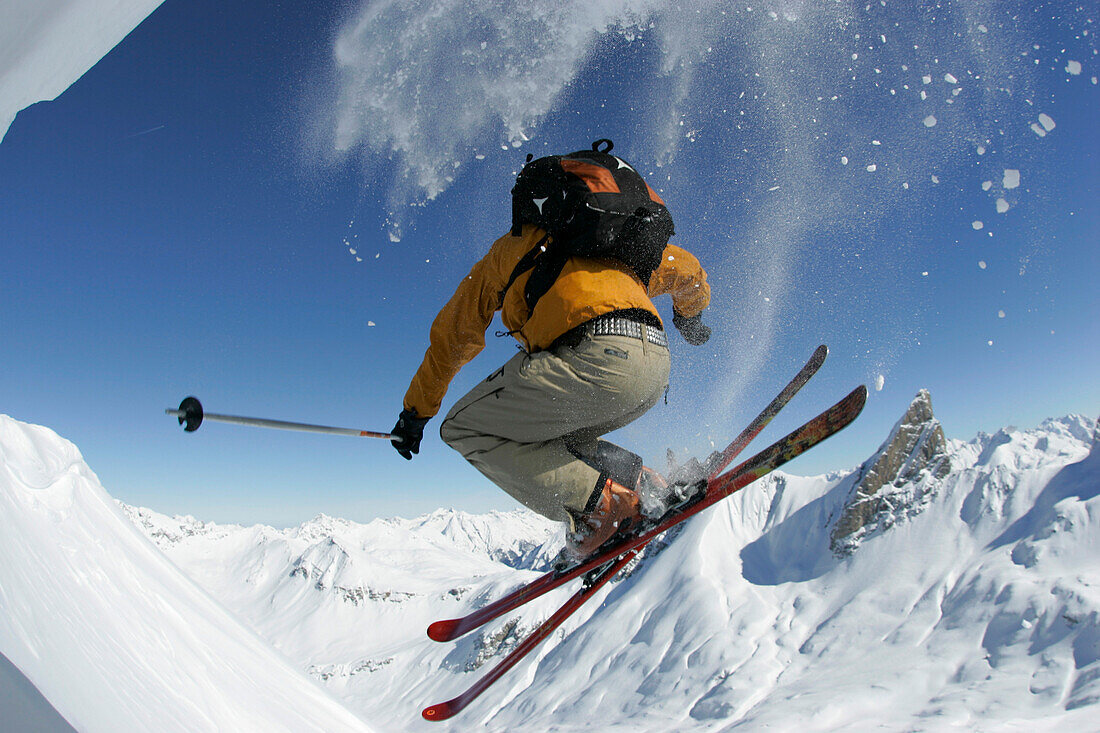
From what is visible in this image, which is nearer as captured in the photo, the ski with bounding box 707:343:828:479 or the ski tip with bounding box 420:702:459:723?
the ski with bounding box 707:343:828:479

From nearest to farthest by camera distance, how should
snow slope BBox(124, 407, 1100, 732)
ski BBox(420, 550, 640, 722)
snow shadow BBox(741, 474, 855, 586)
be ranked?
ski BBox(420, 550, 640, 722)
snow slope BBox(124, 407, 1100, 732)
snow shadow BBox(741, 474, 855, 586)

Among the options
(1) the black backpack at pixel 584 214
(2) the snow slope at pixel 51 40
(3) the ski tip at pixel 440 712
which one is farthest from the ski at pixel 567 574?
(2) the snow slope at pixel 51 40

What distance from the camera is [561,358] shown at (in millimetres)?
3029

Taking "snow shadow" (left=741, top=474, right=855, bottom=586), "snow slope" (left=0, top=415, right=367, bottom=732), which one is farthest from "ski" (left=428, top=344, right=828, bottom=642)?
"snow shadow" (left=741, top=474, right=855, bottom=586)

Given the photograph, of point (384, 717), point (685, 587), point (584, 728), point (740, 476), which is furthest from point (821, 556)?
point (740, 476)

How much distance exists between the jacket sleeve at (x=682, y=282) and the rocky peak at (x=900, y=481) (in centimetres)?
14134

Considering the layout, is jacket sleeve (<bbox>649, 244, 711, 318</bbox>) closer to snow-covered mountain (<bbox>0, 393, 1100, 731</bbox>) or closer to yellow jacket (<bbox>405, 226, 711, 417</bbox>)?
yellow jacket (<bbox>405, 226, 711, 417</bbox>)

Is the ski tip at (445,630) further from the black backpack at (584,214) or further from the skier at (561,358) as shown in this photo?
the black backpack at (584,214)

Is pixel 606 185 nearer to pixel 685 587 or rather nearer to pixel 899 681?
pixel 899 681

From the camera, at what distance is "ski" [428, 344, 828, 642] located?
4539mm

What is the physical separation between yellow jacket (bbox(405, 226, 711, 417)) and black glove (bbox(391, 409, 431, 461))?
0.18 feet

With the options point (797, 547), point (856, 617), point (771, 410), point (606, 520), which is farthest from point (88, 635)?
point (797, 547)

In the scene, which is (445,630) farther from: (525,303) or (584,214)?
(584,214)

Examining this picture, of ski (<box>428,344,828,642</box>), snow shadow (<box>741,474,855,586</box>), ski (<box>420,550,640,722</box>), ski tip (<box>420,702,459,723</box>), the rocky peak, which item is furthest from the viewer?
snow shadow (<box>741,474,855,586</box>)
